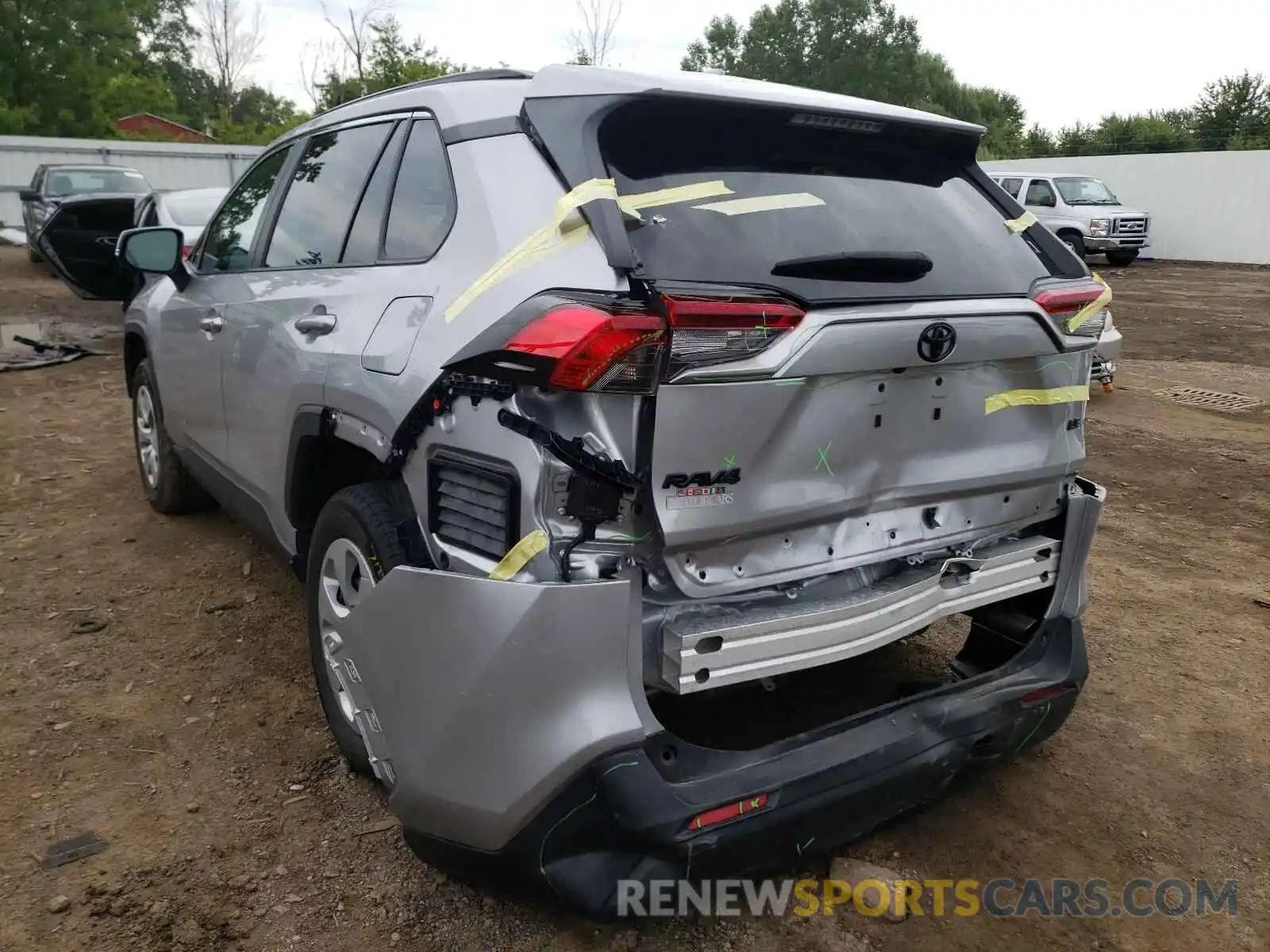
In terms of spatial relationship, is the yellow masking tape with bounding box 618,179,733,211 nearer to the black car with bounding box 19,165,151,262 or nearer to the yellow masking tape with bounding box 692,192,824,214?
the yellow masking tape with bounding box 692,192,824,214

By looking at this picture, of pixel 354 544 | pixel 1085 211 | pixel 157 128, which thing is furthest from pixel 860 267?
pixel 157 128

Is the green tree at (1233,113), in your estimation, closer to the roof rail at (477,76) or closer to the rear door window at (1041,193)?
the rear door window at (1041,193)

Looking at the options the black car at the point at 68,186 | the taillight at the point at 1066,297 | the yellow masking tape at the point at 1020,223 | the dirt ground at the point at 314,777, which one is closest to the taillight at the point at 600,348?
the taillight at the point at 1066,297

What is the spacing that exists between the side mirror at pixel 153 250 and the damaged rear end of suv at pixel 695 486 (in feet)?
7.79

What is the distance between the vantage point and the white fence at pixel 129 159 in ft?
79.3

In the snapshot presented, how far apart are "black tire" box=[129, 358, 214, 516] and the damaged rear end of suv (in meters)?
2.99

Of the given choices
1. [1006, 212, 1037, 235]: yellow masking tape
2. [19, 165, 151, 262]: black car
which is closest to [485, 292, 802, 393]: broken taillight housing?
[1006, 212, 1037, 235]: yellow masking tape

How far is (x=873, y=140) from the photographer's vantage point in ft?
8.21

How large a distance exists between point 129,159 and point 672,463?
91.7 feet

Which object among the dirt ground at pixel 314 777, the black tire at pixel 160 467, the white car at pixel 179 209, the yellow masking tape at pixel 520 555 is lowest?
the dirt ground at pixel 314 777

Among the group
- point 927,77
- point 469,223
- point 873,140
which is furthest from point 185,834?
point 927,77

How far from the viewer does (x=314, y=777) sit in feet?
9.48

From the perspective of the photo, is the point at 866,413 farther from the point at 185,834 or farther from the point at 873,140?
the point at 185,834

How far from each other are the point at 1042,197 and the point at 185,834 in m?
22.5
